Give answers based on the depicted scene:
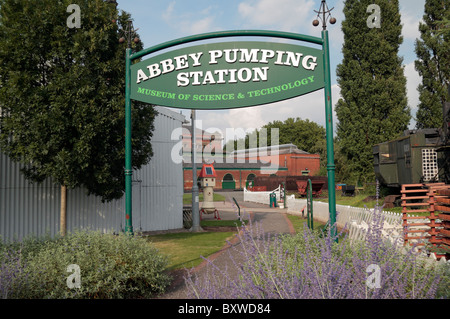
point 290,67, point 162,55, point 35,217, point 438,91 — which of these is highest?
point 438,91

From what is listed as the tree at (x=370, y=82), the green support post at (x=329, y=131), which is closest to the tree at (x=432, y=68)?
the tree at (x=370, y=82)

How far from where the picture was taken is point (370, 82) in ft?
85.0

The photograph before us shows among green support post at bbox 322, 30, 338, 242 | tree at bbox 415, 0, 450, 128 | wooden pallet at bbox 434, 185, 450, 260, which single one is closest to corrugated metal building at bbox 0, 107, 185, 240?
green support post at bbox 322, 30, 338, 242

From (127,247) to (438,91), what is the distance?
28.2 m

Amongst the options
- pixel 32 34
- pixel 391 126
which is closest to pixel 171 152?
pixel 32 34

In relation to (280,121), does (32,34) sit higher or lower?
lower

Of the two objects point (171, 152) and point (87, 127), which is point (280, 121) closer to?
point (171, 152)

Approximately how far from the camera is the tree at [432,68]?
2584cm

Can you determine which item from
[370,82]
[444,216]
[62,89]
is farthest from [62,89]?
[370,82]

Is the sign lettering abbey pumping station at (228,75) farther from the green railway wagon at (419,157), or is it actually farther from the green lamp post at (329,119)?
the green railway wagon at (419,157)

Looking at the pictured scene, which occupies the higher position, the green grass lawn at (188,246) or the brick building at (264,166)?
the brick building at (264,166)

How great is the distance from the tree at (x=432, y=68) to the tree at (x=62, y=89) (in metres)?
24.8

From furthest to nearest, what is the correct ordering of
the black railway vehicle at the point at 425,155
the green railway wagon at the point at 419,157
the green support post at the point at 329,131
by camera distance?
the green railway wagon at the point at 419,157 → the black railway vehicle at the point at 425,155 → the green support post at the point at 329,131

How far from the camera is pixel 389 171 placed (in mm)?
18328
